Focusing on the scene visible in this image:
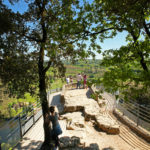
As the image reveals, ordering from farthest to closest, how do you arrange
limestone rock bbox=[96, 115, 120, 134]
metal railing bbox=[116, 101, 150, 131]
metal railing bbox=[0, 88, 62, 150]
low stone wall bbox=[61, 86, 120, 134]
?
low stone wall bbox=[61, 86, 120, 134] < limestone rock bbox=[96, 115, 120, 134] < metal railing bbox=[116, 101, 150, 131] < metal railing bbox=[0, 88, 62, 150]

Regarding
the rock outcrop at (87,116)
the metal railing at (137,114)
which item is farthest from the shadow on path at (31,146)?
the metal railing at (137,114)

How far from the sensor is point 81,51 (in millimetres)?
6258

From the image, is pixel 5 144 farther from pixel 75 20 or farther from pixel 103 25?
pixel 103 25

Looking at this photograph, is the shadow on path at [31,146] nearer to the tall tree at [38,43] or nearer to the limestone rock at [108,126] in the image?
the tall tree at [38,43]

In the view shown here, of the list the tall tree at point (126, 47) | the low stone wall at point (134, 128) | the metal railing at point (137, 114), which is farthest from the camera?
the metal railing at point (137, 114)

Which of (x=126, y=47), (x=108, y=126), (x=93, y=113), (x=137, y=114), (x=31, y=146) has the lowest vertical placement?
(x=31, y=146)

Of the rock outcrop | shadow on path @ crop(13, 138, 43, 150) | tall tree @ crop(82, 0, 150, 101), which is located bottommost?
shadow on path @ crop(13, 138, 43, 150)

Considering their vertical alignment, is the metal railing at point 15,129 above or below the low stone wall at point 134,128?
above

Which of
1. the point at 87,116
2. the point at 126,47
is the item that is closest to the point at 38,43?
the point at 126,47

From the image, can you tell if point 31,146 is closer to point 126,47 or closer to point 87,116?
point 87,116

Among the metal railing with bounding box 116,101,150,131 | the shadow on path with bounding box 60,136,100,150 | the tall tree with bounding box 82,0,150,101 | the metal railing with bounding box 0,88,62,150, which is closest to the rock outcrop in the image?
the metal railing with bounding box 116,101,150,131

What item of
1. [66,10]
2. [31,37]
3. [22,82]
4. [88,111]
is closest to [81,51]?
[66,10]

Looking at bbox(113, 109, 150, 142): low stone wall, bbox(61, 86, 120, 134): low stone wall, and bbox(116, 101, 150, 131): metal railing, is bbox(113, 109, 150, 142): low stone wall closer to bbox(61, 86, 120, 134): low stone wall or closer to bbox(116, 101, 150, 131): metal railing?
bbox(116, 101, 150, 131): metal railing

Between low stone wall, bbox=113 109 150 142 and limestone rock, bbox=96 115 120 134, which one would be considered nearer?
low stone wall, bbox=113 109 150 142
